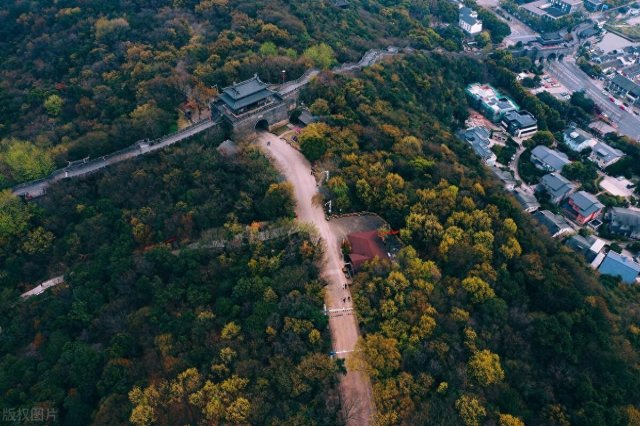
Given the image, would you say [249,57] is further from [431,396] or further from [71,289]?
[431,396]

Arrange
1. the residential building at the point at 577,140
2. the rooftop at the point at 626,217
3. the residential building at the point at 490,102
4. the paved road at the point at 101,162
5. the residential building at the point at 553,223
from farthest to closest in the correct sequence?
the residential building at the point at 490,102 → the residential building at the point at 577,140 → the rooftop at the point at 626,217 → the residential building at the point at 553,223 → the paved road at the point at 101,162

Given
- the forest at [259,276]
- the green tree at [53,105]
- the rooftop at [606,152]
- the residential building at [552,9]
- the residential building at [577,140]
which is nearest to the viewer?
the forest at [259,276]

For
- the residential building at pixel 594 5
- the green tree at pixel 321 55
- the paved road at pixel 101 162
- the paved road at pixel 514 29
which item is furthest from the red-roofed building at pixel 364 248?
the residential building at pixel 594 5

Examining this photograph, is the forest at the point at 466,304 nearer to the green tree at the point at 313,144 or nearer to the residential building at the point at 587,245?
the green tree at the point at 313,144

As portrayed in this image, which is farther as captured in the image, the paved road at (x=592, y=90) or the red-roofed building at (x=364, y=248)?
the paved road at (x=592, y=90)

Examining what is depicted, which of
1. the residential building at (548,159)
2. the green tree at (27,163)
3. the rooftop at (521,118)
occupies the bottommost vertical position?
the residential building at (548,159)

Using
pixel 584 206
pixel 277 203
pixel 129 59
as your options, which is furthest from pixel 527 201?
pixel 129 59

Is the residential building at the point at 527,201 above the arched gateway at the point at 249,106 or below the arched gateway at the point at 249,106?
below

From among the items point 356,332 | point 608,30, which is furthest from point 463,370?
point 608,30
